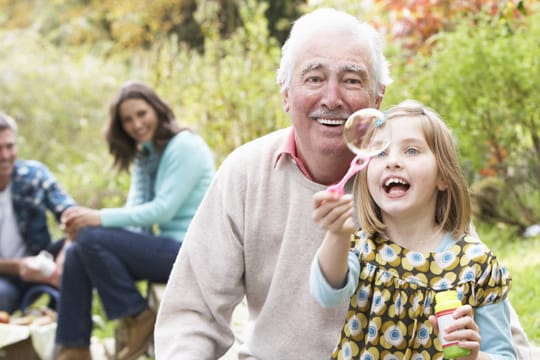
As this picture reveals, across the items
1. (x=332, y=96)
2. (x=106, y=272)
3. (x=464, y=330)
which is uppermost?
(x=332, y=96)

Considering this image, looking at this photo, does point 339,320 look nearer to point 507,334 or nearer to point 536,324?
point 507,334

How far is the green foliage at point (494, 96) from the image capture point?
5.38 meters

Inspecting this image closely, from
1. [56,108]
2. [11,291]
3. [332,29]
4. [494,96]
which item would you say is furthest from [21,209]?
[56,108]

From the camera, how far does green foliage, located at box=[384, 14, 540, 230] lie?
5.38 meters

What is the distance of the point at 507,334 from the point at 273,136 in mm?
889

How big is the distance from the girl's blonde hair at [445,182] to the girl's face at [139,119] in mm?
2718

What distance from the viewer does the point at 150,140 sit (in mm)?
4684

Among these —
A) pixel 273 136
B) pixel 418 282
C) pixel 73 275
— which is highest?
pixel 273 136

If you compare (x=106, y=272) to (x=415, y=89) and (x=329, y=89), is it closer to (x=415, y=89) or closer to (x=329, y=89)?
(x=329, y=89)

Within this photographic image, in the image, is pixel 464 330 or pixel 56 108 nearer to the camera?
pixel 464 330

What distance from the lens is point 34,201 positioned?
5.23m

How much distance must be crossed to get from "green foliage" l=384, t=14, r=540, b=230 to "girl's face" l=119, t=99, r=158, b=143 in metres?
1.76

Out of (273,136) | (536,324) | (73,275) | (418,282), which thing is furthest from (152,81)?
(418,282)

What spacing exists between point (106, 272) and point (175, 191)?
566 mm
